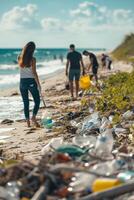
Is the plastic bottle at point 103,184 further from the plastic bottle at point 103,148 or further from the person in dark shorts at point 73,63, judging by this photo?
the person in dark shorts at point 73,63

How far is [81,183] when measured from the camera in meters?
4.66

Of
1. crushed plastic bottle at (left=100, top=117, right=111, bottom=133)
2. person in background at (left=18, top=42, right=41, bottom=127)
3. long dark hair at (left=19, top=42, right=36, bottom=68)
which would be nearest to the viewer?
crushed plastic bottle at (left=100, top=117, right=111, bottom=133)

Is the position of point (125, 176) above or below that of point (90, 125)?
above

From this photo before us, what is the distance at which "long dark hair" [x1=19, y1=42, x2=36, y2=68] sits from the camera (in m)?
9.81

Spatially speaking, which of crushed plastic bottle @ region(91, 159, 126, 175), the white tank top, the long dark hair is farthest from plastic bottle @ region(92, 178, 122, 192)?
the white tank top

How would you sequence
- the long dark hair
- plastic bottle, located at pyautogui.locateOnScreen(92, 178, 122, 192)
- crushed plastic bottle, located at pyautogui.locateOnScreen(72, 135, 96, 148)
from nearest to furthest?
1. plastic bottle, located at pyautogui.locateOnScreen(92, 178, 122, 192)
2. crushed plastic bottle, located at pyautogui.locateOnScreen(72, 135, 96, 148)
3. the long dark hair

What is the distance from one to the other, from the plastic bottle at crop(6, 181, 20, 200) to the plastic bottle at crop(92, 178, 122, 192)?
0.67 m

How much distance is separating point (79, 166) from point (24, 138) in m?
4.08

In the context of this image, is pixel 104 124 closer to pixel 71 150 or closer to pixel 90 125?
pixel 90 125

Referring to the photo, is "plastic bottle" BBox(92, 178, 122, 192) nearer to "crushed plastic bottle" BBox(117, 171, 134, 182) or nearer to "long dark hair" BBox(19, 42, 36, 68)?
"crushed plastic bottle" BBox(117, 171, 134, 182)

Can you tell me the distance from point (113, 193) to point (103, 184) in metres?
0.14

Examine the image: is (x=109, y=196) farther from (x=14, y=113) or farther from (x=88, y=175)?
(x=14, y=113)

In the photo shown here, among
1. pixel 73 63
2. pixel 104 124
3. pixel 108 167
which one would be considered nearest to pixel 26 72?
pixel 104 124

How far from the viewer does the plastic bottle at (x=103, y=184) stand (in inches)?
179
